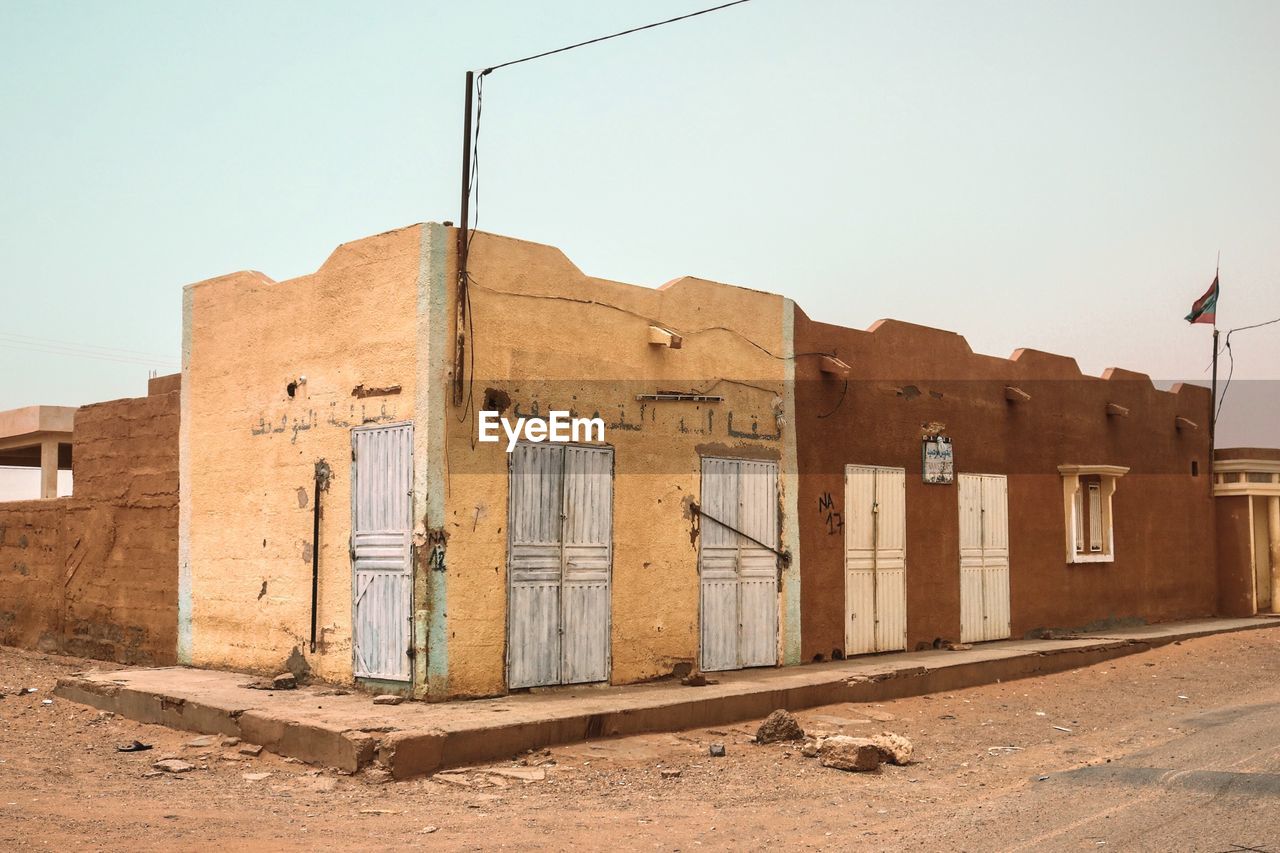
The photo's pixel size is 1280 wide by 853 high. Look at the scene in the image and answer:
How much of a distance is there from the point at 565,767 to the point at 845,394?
6.64 metres

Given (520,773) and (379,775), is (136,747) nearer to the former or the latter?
(379,775)

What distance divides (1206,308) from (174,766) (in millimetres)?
18105

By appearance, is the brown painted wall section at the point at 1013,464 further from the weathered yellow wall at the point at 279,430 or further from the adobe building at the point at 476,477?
the weathered yellow wall at the point at 279,430

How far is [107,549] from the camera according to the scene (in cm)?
1302

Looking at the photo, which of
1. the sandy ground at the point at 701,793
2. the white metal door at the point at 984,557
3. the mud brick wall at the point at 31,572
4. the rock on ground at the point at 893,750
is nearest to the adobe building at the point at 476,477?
the sandy ground at the point at 701,793

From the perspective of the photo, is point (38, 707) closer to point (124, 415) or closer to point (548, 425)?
point (124, 415)

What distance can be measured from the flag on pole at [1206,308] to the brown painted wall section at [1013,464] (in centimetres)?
129

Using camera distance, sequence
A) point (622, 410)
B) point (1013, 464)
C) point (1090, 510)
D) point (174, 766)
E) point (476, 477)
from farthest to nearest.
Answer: point (1090, 510) < point (1013, 464) < point (622, 410) < point (476, 477) < point (174, 766)

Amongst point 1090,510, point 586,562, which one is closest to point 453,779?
point 586,562

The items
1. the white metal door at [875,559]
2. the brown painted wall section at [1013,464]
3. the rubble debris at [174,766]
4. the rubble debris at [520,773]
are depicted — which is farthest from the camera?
the white metal door at [875,559]

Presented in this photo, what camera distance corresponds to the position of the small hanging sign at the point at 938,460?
14445 mm

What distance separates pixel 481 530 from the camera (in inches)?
380

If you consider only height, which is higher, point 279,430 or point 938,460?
point 279,430

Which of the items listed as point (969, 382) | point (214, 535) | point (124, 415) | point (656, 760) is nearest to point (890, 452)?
point (969, 382)
